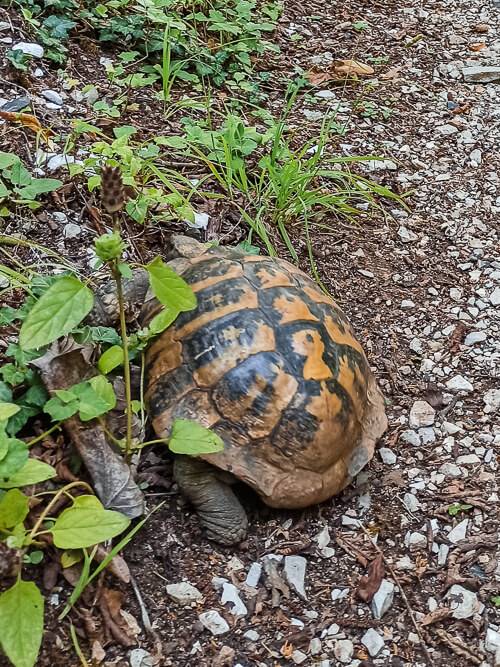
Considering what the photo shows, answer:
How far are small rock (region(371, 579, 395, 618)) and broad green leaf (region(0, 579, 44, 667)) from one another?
0.97m

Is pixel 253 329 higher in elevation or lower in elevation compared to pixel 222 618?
higher

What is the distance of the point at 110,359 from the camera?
2.28 metres

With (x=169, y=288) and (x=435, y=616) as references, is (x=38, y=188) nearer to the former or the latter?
(x=169, y=288)

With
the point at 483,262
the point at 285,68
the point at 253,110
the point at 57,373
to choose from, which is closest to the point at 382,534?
the point at 57,373

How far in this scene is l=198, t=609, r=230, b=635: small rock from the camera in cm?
208

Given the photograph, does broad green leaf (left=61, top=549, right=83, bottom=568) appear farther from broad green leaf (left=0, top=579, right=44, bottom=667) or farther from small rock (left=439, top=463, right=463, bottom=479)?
small rock (left=439, top=463, right=463, bottom=479)

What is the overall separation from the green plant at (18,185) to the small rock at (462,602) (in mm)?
1864

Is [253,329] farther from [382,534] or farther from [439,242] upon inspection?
[439,242]

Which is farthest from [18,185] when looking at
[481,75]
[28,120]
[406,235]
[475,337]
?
[481,75]

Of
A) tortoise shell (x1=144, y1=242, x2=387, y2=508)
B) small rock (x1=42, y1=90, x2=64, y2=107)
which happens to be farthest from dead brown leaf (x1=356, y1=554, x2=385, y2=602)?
small rock (x1=42, y1=90, x2=64, y2=107)

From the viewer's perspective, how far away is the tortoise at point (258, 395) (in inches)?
90.4

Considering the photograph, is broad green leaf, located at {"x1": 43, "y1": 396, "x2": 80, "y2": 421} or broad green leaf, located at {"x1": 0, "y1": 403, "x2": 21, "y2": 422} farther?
broad green leaf, located at {"x1": 43, "y1": 396, "x2": 80, "y2": 421}

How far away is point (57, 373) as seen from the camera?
220 centimetres

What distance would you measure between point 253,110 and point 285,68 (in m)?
0.61
